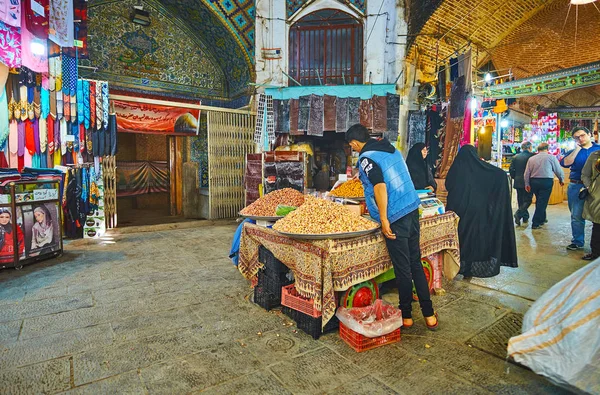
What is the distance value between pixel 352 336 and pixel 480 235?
92.2 inches

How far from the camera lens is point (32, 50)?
5.89 m

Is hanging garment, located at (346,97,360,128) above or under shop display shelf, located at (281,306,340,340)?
above

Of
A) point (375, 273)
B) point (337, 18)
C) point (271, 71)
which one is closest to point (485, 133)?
point (337, 18)

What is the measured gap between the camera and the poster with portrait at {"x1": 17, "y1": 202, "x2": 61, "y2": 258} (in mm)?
5047

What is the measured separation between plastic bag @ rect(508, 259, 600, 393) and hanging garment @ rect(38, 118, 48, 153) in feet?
25.1

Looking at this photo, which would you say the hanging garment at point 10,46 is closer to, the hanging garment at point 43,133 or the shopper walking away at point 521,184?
the hanging garment at point 43,133

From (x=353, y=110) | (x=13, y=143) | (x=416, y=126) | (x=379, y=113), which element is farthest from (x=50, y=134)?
(x=416, y=126)

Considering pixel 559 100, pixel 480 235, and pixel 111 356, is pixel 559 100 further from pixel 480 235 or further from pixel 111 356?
pixel 111 356

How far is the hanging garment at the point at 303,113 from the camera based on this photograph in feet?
27.8

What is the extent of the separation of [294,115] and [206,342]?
6.52m

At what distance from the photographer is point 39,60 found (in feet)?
19.8

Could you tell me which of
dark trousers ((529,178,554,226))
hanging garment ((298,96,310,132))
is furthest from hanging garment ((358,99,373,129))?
dark trousers ((529,178,554,226))

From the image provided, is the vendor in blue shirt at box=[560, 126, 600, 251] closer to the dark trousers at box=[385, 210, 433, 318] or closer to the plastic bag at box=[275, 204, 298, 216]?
the dark trousers at box=[385, 210, 433, 318]

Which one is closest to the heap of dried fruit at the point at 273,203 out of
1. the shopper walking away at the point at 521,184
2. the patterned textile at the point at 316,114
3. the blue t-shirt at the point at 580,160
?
the patterned textile at the point at 316,114
